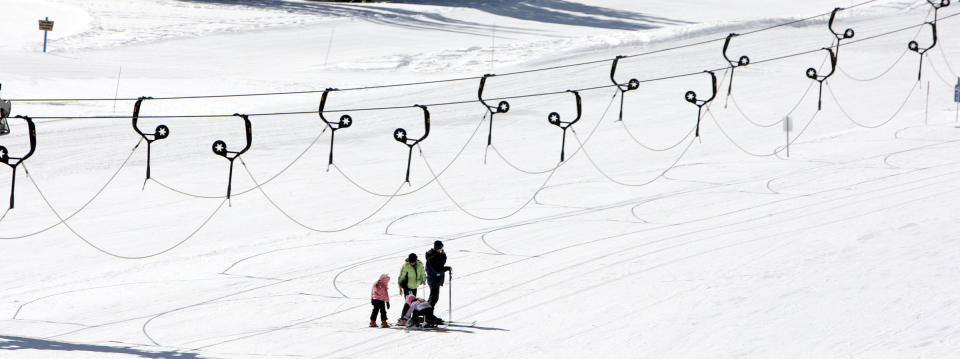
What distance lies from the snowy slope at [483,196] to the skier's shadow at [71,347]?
7cm

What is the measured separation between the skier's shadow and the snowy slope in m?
0.07

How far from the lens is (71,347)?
16.0 metres

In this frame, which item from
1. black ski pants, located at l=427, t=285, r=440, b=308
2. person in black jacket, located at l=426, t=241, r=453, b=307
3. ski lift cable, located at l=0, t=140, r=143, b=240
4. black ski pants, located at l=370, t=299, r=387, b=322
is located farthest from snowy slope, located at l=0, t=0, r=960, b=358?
person in black jacket, located at l=426, t=241, r=453, b=307

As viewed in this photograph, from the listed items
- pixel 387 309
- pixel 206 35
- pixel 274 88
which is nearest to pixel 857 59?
pixel 274 88

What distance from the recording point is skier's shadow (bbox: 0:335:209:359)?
50.0ft

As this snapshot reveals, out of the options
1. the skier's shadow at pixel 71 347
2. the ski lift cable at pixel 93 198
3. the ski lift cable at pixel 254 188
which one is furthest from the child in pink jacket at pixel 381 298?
the ski lift cable at pixel 254 188

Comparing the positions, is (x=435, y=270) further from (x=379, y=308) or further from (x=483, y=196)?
(x=483, y=196)

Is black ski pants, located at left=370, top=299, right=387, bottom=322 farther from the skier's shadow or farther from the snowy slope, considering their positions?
the skier's shadow

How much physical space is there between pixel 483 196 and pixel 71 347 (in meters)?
13.7

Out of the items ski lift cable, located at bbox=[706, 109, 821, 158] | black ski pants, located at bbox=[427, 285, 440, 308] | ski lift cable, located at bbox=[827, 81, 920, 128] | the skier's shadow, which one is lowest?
the skier's shadow

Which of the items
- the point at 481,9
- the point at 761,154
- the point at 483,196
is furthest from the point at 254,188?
the point at 481,9

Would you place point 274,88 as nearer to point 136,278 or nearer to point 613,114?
point 613,114

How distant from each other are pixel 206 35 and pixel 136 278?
25524mm

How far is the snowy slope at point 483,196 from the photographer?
54.7ft
